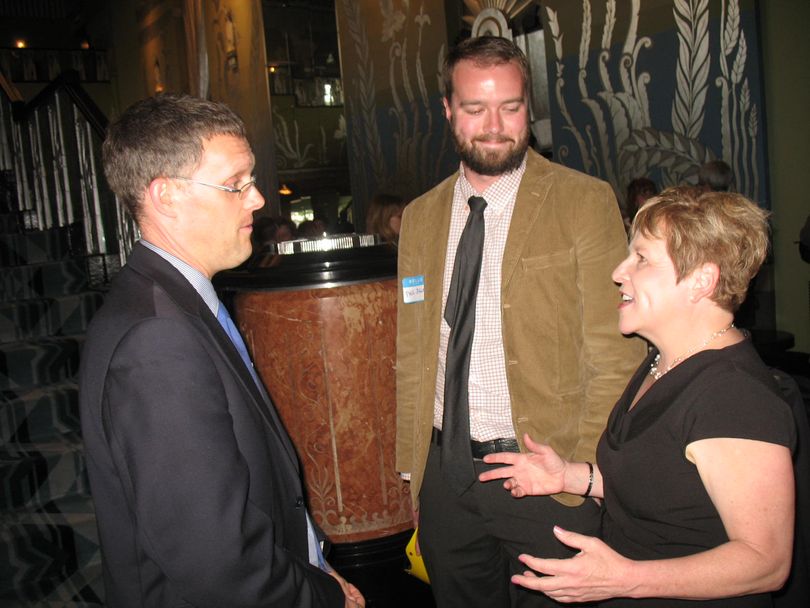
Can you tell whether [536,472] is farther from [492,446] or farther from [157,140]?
[157,140]

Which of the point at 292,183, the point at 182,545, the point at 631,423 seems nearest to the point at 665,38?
the point at 631,423

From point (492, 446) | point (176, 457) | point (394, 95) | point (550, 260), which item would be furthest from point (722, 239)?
point (394, 95)

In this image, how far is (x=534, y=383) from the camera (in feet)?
5.58

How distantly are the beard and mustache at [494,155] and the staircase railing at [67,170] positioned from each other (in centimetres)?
363

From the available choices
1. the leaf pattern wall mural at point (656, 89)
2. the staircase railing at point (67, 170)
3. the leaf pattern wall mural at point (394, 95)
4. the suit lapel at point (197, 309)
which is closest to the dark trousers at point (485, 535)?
the suit lapel at point (197, 309)

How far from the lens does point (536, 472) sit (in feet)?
5.05

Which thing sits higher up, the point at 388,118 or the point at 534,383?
the point at 388,118

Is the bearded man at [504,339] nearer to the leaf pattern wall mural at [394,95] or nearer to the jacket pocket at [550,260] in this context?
the jacket pocket at [550,260]

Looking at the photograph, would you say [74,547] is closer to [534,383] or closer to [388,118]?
[534,383]

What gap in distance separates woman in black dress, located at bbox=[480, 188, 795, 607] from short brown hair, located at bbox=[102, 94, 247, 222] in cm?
90

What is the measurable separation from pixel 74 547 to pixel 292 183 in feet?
31.4

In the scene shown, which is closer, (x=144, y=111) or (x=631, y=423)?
(x=144, y=111)

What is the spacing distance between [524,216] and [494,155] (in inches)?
7.4

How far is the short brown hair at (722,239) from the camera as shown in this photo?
1.25 m
